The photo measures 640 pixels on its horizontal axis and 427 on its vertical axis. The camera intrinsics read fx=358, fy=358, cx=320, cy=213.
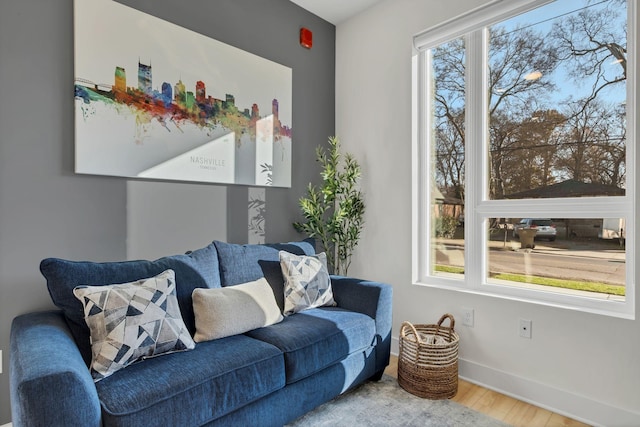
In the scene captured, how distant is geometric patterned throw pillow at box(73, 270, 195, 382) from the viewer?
1436 mm

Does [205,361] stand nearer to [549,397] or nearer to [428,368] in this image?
[428,368]

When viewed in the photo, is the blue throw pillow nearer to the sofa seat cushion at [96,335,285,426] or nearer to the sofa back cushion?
the sofa back cushion

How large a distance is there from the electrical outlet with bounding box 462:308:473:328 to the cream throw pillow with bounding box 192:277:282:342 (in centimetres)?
128

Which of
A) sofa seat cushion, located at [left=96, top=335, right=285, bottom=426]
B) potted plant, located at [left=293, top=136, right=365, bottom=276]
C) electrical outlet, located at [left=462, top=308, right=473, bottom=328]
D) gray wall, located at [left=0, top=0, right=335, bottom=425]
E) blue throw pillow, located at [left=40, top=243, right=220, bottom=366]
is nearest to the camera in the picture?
sofa seat cushion, located at [left=96, top=335, right=285, bottom=426]

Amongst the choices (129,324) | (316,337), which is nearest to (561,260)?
(316,337)

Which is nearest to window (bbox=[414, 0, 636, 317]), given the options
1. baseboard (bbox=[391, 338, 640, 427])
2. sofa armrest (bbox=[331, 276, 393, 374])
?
baseboard (bbox=[391, 338, 640, 427])

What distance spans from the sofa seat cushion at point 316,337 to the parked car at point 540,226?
1.15m

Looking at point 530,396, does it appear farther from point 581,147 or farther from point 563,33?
point 563,33

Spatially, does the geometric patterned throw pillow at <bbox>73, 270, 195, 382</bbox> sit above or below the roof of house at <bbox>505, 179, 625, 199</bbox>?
below

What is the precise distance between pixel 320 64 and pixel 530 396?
2953 millimetres

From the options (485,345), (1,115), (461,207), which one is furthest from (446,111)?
(1,115)

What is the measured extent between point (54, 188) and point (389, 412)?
2148 millimetres

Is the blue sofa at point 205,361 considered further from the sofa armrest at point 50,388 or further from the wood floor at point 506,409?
the wood floor at point 506,409

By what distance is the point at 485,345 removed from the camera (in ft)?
7.72
